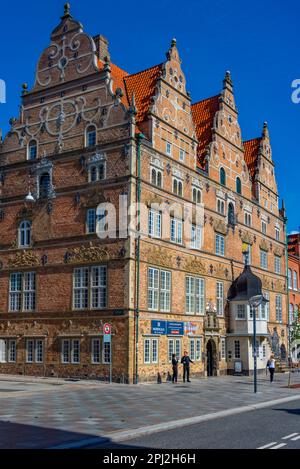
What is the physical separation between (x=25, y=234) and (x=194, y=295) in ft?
38.9

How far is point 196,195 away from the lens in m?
41.3

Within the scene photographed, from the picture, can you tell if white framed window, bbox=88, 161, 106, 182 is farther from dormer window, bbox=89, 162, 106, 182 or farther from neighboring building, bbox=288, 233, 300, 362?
neighboring building, bbox=288, 233, 300, 362

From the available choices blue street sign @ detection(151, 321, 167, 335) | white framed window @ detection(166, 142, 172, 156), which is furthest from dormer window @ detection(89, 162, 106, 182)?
blue street sign @ detection(151, 321, 167, 335)

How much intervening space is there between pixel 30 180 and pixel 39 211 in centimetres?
246

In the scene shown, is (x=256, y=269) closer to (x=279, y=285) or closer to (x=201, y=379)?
(x=279, y=285)

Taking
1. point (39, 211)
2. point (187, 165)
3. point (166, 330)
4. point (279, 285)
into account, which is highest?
point (187, 165)

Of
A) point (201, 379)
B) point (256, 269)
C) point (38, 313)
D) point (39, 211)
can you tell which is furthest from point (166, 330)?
point (256, 269)

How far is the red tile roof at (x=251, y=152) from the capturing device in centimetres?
5319

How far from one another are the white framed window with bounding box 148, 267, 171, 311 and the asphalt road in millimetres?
16201

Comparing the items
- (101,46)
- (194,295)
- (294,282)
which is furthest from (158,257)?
(294,282)

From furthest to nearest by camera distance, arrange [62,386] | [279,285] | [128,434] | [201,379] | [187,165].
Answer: [279,285] < [187,165] < [201,379] < [62,386] < [128,434]

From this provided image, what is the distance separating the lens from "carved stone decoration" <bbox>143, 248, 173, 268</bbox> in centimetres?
3480

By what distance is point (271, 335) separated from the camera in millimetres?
50844

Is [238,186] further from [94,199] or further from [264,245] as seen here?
[94,199]
